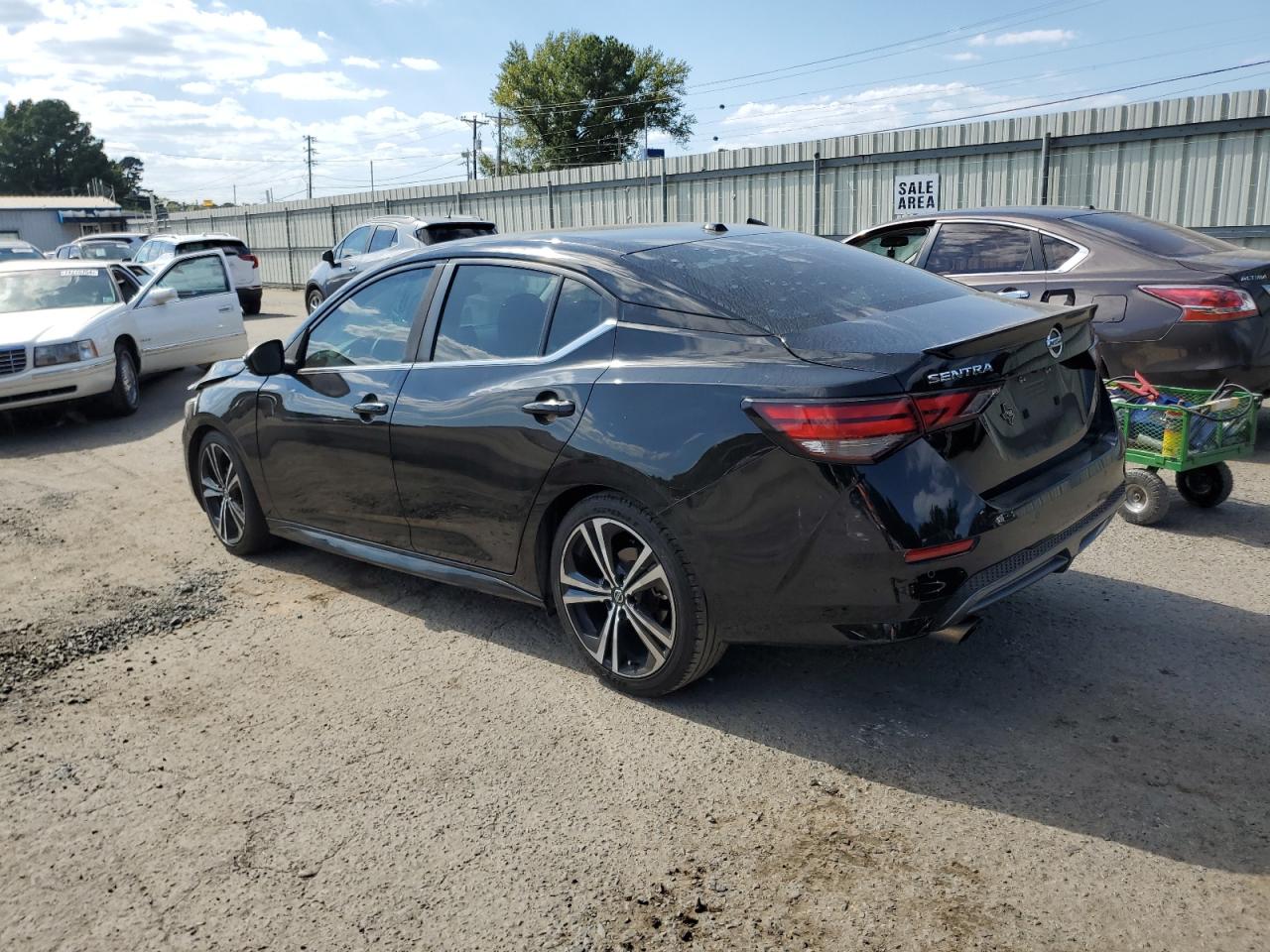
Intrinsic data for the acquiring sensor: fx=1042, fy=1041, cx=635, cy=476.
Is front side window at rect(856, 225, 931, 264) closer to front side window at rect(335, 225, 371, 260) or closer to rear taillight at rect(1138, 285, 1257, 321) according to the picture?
rear taillight at rect(1138, 285, 1257, 321)

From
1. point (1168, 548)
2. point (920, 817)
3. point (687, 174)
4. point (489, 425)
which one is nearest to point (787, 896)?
point (920, 817)

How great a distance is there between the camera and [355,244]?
17484 mm

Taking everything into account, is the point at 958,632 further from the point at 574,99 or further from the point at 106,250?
the point at 574,99

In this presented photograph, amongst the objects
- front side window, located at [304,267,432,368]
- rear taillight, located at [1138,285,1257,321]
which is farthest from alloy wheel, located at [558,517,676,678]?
rear taillight, located at [1138,285,1257,321]

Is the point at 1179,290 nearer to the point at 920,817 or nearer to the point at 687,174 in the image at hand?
the point at 920,817

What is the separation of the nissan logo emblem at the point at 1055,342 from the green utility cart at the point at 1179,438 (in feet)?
6.27

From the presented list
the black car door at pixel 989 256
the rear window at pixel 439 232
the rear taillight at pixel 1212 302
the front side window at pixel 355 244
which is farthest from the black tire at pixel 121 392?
the rear taillight at pixel 1212 302

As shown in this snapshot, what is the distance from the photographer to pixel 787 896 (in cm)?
273

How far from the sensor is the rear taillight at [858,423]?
3.14m

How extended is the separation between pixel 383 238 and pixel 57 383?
305 inches

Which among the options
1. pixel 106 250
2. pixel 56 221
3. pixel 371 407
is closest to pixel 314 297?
pixel 106 250

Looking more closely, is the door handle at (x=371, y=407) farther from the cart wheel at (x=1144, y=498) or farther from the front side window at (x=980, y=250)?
the front side window at (x=980, y=250)

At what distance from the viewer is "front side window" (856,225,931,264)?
8.23m

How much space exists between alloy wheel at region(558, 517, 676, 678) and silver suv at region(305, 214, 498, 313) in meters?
12.2
